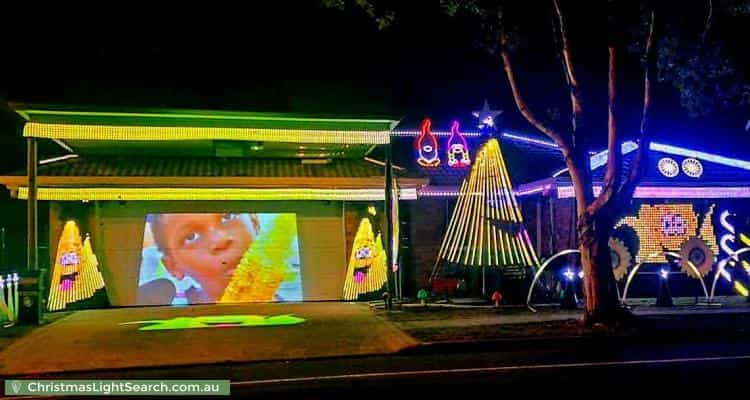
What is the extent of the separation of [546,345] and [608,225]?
2.85 m

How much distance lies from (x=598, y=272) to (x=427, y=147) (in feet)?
23.7

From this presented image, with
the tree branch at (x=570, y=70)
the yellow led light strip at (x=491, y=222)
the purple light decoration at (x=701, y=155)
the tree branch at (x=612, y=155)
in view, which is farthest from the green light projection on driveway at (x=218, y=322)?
the purple light decoration at (x=701, y=155)

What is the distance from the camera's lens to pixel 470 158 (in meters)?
19.9

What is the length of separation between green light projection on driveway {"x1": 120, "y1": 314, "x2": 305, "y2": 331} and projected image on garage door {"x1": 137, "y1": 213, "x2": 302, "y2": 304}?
2.65 meters

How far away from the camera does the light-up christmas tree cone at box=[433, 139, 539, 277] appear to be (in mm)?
16203

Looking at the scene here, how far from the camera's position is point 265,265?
18609 millimetres

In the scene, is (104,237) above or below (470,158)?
below

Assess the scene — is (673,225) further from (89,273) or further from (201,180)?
(89,273)

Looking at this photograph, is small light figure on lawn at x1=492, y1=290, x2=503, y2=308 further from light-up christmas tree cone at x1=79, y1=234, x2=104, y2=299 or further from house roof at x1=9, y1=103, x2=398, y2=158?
light-up christmas tree cone at x1=79, y1=234, x2=104, y2=299

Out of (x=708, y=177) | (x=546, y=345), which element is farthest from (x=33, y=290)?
(x=708, y=177)

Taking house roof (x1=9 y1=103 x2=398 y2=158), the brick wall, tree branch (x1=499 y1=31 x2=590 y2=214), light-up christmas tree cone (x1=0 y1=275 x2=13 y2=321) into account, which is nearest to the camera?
tree branch (x1=499 y1=31 x2=590 y2=214)

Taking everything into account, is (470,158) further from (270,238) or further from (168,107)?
(168,107)

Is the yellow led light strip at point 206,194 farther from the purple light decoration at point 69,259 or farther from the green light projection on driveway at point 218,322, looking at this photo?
the green light projection on driveway at point 218,322

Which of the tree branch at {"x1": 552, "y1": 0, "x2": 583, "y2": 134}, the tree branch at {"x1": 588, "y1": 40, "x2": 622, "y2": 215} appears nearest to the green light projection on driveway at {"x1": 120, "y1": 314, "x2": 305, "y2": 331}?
the tree branch at {"x1": 588, "y1": 40, "x2": 622, "y2": 215}
